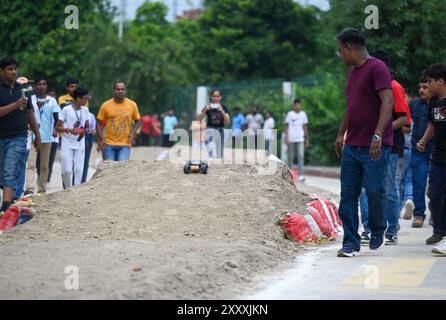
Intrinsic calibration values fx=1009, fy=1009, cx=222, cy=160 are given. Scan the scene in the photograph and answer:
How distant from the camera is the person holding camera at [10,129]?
12.8 meters

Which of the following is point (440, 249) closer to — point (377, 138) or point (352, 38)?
point (377, 138)

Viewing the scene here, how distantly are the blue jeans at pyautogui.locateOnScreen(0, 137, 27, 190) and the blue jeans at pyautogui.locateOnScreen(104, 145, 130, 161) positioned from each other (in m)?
3.21

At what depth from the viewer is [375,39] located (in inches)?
918

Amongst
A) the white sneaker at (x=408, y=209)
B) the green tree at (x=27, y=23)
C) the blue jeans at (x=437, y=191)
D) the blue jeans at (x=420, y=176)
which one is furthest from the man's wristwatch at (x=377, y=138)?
the green tree at (x=27, y=23)

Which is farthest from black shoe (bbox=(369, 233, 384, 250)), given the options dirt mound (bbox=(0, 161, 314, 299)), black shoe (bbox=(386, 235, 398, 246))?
black shoe (bbox=(386, 235, 398, 246))

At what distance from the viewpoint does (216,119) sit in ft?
62.8

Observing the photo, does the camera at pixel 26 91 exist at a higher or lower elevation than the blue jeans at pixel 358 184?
higher

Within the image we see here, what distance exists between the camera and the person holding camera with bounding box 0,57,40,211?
42.0ft

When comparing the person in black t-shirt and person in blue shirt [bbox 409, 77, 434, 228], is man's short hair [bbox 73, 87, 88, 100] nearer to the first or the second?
person in blue shirt [bbox 409, 77, 434, 228]

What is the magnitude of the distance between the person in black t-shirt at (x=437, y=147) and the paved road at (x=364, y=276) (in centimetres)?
47

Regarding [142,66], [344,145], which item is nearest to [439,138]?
[344,145]

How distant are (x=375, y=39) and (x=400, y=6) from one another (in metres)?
0.99

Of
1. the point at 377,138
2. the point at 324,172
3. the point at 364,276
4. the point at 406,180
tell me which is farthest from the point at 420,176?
the point at 324,172

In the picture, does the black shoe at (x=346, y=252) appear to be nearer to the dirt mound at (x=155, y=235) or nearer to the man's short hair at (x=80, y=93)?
the dirt mound at (x=155, y=235)
